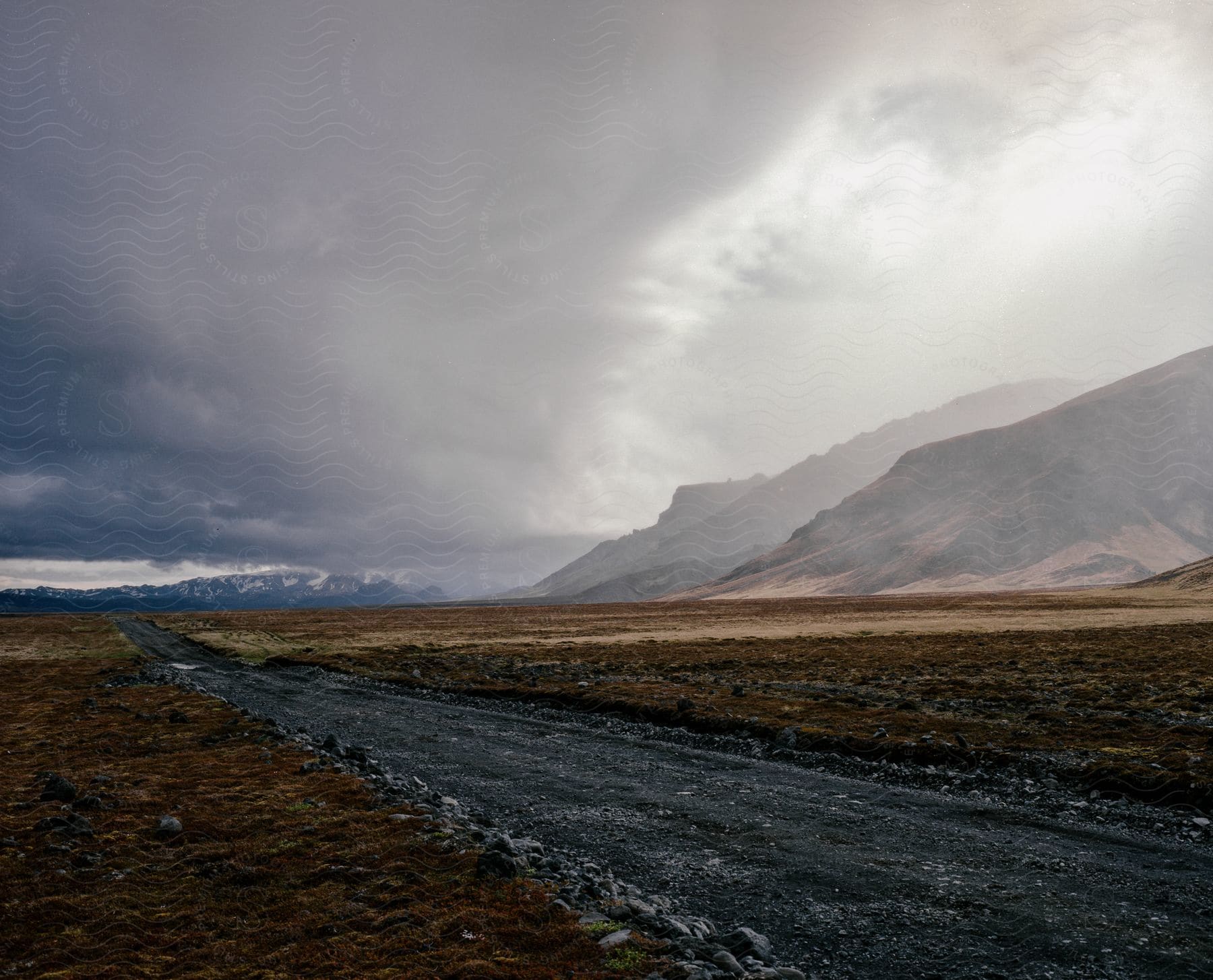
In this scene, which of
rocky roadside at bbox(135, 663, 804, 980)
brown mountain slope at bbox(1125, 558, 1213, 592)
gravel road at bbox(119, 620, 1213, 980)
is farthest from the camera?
brown mountain slope at bbox(1125, 558, 1213, 592)

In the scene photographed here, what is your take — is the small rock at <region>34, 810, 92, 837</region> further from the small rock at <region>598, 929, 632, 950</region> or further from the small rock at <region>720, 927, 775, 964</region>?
the small rock at <region>720, 927, 775, 964</region>

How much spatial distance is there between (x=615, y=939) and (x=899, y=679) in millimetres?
27972

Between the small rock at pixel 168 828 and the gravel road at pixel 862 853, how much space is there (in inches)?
209

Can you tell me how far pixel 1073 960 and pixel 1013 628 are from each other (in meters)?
66.6

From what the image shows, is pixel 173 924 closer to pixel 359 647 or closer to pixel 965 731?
pixel 965 731

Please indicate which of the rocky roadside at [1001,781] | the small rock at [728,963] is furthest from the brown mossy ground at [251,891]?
the rocky roadside at [1001,781]

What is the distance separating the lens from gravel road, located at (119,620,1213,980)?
7.48 meters

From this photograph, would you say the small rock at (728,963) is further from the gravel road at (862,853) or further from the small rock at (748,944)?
the gravel road at (862,853)

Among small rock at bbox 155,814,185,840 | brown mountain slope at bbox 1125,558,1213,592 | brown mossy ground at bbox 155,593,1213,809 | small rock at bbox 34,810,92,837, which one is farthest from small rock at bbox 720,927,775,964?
brown mountain slope at bbox 1125,558,1213,592

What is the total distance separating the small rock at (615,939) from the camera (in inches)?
286

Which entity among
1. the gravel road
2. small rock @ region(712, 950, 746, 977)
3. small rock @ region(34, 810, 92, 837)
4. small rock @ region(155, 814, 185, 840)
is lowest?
the gravel road

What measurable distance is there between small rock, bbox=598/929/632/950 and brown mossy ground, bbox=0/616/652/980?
12cm

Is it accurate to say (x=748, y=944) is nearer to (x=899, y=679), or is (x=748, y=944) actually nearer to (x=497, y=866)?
(x=497, y=866)

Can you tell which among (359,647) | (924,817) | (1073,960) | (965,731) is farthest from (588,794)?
(359,647)
